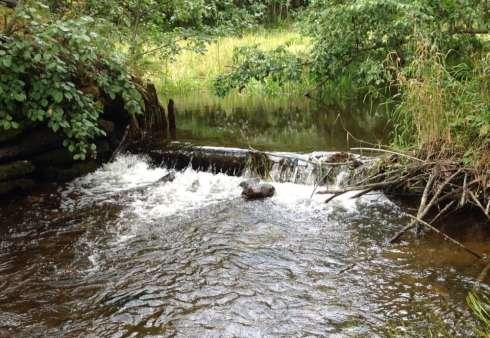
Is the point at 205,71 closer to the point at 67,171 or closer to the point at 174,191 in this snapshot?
the point at 67,171

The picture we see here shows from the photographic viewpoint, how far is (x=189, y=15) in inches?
432

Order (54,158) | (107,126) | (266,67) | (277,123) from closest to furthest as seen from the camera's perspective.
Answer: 1. (54,158)
2. (107,126)
3. (266,67)
4. (277,123)

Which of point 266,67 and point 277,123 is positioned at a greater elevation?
point 266,67

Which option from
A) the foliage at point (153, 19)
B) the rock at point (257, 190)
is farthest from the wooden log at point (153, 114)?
the rock at point (257, 190)

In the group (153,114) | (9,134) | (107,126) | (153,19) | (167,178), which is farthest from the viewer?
(153,19)

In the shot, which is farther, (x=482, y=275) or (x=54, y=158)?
(x=54, y=158)

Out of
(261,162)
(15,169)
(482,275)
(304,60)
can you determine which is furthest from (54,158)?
(482,275)

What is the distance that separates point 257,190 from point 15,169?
10.6 feet

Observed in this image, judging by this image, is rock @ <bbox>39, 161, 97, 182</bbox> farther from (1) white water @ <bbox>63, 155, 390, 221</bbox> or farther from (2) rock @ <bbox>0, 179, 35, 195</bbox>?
(2) rock @ <bbox>0, 179, 35, 195</bbox>

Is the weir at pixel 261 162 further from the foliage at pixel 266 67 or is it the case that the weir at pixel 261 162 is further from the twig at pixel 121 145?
the foliage at pixel 266 67

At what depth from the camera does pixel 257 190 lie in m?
A: 7.00

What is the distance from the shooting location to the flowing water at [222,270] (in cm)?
380

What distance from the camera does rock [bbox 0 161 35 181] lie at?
22.2 feet

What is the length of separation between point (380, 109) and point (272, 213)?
24.6 ft
